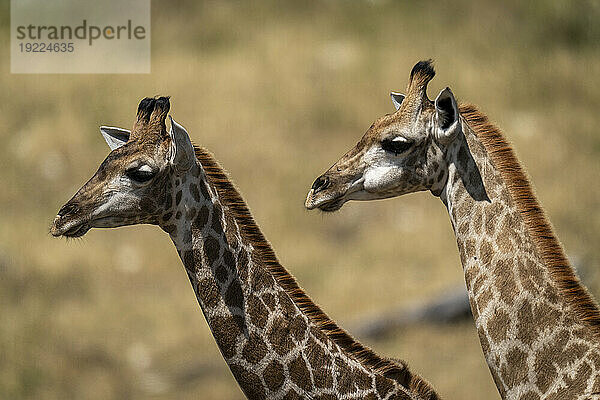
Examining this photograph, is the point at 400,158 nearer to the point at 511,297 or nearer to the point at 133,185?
the point at 511,297

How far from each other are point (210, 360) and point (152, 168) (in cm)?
1407

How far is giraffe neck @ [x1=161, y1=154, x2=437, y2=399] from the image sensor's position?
802 centimetres

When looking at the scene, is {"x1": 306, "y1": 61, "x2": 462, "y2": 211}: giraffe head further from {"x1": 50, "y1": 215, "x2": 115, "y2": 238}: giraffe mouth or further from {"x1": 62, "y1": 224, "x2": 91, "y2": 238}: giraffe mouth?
{"x1": 62, "y1": 224, "x2": 91, "y2": 238}: giraffe mouth

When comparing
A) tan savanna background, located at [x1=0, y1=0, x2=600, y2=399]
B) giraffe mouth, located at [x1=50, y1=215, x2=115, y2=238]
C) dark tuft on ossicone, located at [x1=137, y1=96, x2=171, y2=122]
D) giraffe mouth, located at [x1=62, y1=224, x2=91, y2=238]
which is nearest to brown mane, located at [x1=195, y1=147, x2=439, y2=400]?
dark tuft on ossicone, located at [x1=137, y1=96, x2=171, y2=122]

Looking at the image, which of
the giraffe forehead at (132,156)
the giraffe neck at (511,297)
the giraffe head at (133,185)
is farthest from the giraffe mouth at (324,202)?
the giraffe forehead at (132,156)

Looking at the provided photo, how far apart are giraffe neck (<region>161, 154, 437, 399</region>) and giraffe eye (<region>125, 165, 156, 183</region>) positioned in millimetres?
263

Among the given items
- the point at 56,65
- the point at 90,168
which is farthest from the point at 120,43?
the point at 90,168

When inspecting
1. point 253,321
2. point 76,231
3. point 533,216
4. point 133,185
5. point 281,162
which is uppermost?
point 133,185

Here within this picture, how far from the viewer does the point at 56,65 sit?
29.2m

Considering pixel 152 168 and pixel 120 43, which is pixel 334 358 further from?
pixel 120 43

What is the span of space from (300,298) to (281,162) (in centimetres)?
1925

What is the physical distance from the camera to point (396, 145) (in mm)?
8656

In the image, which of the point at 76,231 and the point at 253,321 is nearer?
the point at 76,231

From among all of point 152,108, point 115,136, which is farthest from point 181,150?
point 115,136
